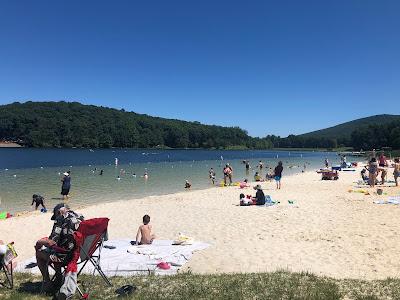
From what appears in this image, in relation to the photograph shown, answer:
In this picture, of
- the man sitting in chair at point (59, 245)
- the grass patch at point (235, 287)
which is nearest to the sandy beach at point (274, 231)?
the grass patch at point (235, 287)

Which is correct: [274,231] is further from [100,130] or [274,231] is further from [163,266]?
[100,130]

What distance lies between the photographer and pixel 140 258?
8016mm

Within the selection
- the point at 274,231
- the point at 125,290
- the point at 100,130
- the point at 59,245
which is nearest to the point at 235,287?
the point at 125,290

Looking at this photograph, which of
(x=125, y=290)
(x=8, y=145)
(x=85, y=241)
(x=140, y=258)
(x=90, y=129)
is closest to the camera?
(x=125, y=290)

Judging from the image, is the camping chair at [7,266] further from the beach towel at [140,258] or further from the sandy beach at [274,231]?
the sandy beach at [274,231]

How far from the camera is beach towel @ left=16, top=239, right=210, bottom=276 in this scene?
724 cm

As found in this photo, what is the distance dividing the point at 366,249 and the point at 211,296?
516 cm

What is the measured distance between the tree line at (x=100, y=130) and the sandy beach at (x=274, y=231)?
369 feet

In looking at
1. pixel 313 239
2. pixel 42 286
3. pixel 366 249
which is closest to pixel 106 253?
pixel 42 286

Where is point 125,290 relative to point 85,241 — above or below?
below

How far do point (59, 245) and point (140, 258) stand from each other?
8.05 feet

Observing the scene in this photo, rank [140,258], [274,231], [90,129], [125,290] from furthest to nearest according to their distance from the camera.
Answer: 1. [90,129]
2. [274,231]
3. [140,258]
4. [125,290]

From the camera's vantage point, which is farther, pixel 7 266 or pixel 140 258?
pixel 140 258

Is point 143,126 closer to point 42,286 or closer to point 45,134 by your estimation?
point 45,134
